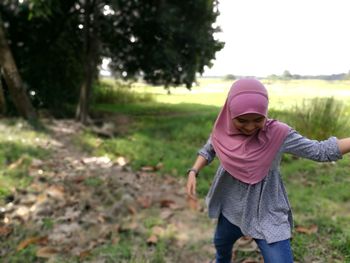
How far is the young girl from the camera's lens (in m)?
2.43

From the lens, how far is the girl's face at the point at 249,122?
96.8 inches

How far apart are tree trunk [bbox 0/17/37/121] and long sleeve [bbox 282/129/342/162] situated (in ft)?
28.1

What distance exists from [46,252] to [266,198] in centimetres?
239

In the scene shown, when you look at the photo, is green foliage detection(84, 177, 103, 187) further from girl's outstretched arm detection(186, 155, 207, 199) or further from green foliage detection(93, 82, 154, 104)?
green foliage detection(93, 82, 154, 104)

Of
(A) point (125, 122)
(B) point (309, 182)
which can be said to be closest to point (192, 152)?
(B) point (309, 182)

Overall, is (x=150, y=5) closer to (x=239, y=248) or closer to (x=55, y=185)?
(x=55, y=185)

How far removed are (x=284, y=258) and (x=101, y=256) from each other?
2045 millimetres

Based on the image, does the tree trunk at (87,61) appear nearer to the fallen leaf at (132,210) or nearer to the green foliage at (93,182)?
the green foliage at (93,182)

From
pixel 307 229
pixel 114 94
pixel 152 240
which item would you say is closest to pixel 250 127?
pixel 152 240

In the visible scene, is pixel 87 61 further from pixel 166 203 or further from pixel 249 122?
pixel 249 122

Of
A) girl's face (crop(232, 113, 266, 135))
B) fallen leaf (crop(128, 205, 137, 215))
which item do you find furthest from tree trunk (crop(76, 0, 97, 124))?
girl's face (crop(232, 113, 266, 135))

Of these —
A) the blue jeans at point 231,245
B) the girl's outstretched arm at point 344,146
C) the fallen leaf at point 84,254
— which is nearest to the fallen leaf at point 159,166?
the fallen leaf at point 84,254

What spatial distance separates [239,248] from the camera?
4160mm

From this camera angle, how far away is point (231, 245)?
3104 mm
